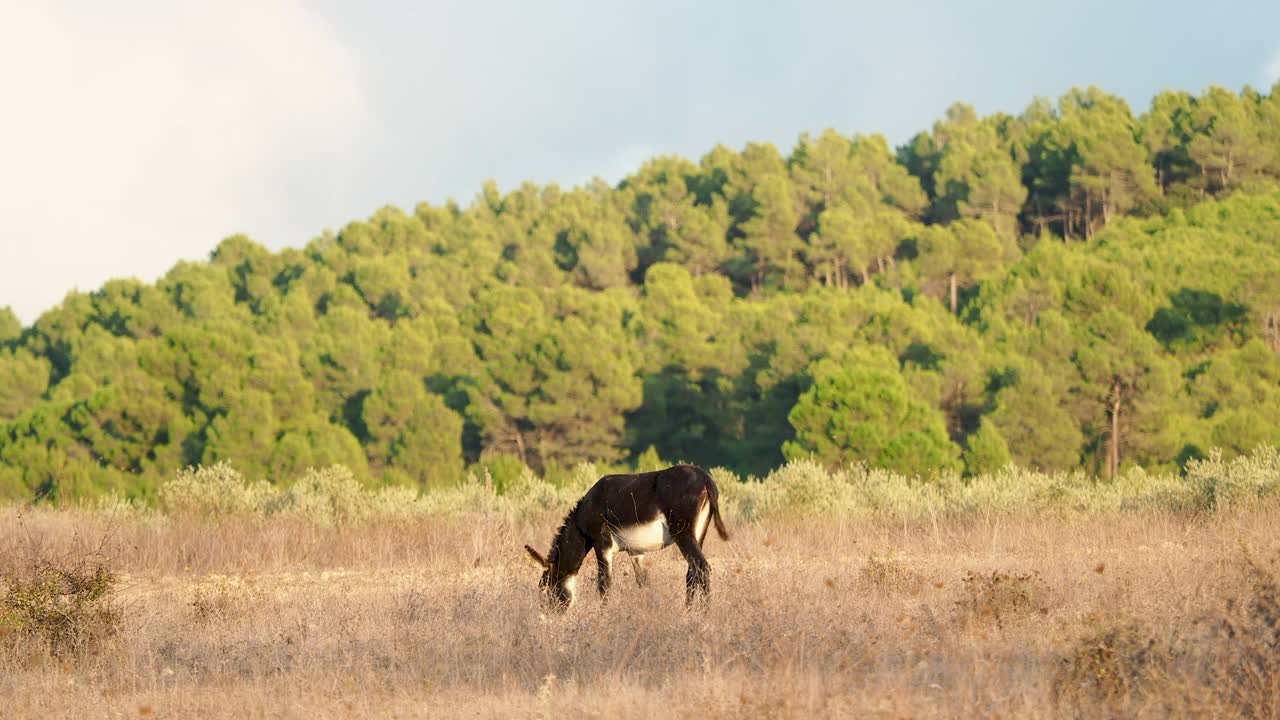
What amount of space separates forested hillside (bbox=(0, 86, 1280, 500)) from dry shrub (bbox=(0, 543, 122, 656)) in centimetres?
2595

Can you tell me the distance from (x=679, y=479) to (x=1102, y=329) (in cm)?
3346

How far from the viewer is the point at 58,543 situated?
14.5 meters

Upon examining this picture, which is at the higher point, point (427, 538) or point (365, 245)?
point (365, 245)

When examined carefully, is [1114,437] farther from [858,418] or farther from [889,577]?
[889,577]

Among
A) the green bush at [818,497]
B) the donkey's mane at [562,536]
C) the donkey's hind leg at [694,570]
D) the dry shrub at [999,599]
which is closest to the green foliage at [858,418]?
the green bush at [818,497]

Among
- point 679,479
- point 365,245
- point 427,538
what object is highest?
point 365,245

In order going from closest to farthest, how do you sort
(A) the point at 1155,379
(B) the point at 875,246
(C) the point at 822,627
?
1. (C) the point at 822,627
2. (A) the point at 1155,379
3. (B) the point at 875,246

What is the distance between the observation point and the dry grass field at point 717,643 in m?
6.07

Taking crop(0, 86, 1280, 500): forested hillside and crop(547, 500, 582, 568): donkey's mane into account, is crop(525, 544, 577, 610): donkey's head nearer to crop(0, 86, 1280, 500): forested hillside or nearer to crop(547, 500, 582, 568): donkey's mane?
crop(547, 500, 582, 568): donkey's mane

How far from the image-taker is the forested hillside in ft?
128

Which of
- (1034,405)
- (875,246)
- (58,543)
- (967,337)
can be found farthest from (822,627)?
(875,246)

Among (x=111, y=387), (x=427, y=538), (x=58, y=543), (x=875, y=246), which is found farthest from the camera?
(x=875, y=246)

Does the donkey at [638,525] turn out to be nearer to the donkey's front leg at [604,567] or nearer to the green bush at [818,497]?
the donkey's front leg at [604,567]

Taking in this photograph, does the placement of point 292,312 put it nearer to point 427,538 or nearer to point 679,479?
point 427,538
